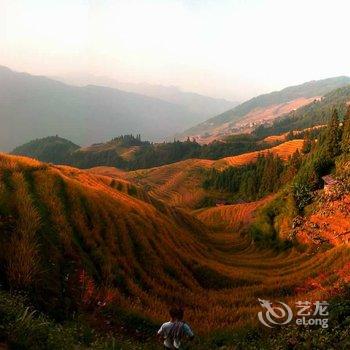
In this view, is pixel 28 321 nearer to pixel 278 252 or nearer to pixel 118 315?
pixel 118 315

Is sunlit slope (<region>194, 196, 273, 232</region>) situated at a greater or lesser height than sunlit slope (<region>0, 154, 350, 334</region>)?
lesser

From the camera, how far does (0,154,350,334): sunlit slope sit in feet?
43.0

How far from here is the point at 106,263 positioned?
16516 millimetres

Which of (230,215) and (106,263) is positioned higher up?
(106,263)

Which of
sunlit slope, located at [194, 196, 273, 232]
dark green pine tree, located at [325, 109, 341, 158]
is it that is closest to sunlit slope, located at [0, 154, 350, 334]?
dark green pine tree, located at [325, 109, 341, 158]

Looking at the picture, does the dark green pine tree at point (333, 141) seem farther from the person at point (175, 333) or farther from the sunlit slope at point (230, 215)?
the person at point (175, 333)

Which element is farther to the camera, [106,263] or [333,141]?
[333,141]

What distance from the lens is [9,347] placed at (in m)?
6.87

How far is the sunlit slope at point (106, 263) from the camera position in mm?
13109

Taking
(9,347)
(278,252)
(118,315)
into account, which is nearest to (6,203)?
(118,315)

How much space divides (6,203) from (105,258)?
4.83 m

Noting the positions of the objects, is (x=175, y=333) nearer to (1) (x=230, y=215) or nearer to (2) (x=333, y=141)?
(2) (x=333, y=141)

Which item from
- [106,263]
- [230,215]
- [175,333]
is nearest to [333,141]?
[230,215]

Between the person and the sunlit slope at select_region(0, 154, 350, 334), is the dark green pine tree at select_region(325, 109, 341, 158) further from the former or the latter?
the person
